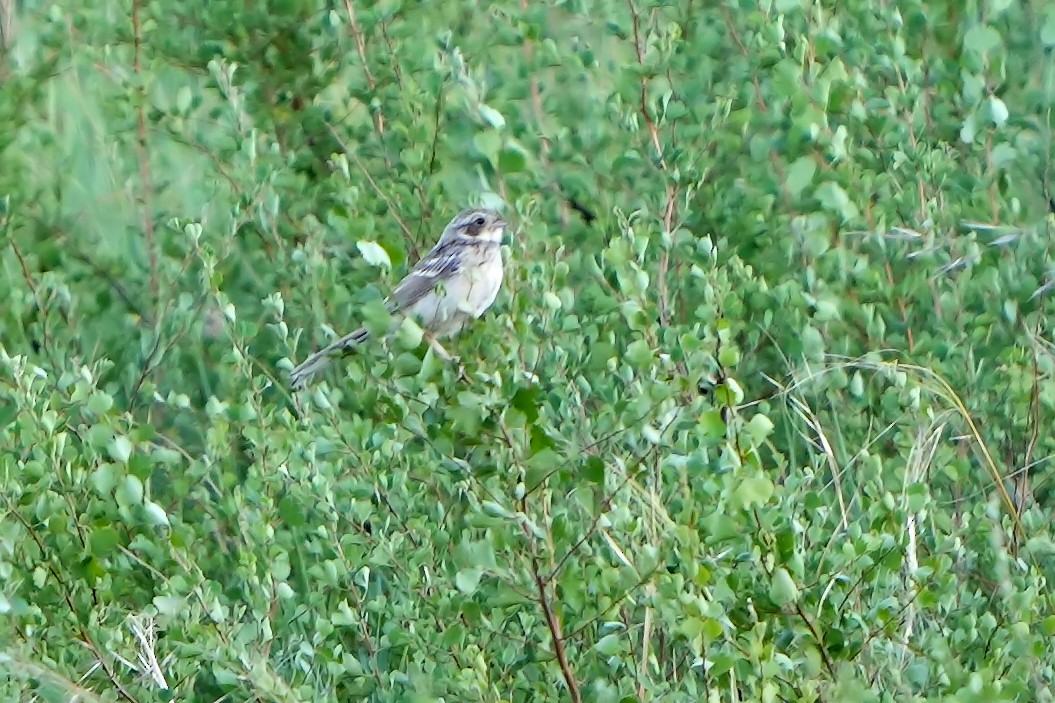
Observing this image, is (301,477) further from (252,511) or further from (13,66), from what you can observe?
(13,66)

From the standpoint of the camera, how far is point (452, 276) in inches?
259

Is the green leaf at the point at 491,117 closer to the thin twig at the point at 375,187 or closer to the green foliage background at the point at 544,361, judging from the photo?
the green foliage background at the point at 544,361

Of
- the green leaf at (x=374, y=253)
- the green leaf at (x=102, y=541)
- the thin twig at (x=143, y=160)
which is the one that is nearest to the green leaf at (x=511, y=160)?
the green leaf at (x=374, y=253)

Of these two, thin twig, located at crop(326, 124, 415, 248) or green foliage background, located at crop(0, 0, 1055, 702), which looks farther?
thin twig, located at crop(326, 124, 415, 248)

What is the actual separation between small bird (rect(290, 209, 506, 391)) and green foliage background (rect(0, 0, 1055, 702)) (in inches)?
4.8

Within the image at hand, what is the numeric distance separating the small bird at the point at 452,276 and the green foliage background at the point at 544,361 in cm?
12

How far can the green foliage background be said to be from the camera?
13.3 ft

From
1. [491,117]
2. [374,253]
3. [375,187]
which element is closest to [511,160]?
[491,117]

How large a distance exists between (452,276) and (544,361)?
2.13 meters

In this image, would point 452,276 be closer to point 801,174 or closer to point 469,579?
point 801,174

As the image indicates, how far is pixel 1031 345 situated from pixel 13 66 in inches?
157

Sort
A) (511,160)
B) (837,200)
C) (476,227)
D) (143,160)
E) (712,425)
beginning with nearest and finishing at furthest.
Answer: (712,425), (511,160), (837,200), (476,227), (143,160)

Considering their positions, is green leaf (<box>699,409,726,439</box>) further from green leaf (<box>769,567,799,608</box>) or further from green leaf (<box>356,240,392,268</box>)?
green leaf (<box>356,240,392,268</box>)

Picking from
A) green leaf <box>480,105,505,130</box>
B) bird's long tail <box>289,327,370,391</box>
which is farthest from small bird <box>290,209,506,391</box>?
green leaf <box>480,105,505,130</box>
